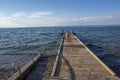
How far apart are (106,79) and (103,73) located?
1003 millimetres

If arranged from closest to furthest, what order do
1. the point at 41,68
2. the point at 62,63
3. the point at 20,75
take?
the point at 20,75
the point at 62,63
the point at 41,68

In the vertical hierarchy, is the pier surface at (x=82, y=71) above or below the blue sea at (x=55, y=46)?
above

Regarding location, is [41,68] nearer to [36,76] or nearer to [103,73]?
[36,76]

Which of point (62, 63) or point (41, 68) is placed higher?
point (62, 63)

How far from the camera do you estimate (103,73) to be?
9922mm

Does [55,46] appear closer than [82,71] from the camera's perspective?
No

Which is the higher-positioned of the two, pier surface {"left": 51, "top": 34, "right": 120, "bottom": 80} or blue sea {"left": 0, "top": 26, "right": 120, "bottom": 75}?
pier surface {"left": 51, "top": 34, "right": 120, "bottom": 80}

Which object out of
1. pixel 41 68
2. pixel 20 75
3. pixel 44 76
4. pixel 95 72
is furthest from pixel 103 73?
pixel 41 68

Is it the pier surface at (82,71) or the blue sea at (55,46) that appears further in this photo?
the blue sea at (55,46)

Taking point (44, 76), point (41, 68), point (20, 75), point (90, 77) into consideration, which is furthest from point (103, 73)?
point (41, 68)

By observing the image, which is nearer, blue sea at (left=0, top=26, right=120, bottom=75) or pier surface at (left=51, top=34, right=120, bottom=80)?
pier surface at (left=51, top=34, right=120, bottom=80)

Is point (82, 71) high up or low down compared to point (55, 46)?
up

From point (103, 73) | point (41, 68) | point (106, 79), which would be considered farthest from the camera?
point (41, 68)

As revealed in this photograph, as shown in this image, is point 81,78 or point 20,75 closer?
point 81,78
